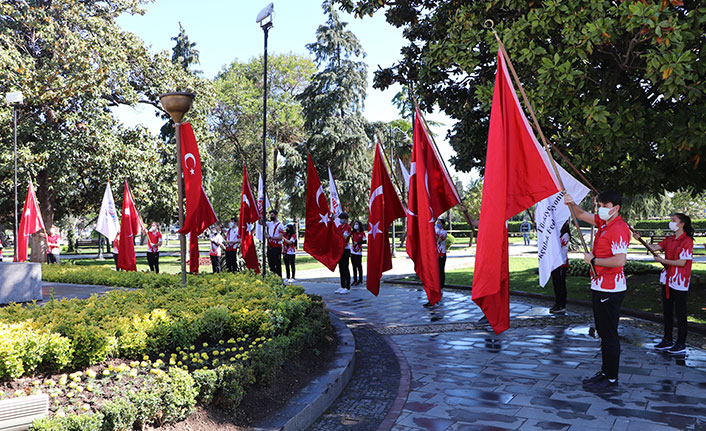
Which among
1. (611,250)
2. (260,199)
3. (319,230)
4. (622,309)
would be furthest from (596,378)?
(260,199)

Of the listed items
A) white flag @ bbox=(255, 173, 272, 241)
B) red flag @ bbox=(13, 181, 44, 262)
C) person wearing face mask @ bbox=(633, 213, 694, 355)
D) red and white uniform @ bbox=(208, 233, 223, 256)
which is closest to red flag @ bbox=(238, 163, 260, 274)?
white flag @ bbox=(255, 173, 272, 241)

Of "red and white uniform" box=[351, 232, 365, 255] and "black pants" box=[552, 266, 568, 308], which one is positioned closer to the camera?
"black pants" box=[552, 266, 568, 308]

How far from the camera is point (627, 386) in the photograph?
5484 millimetres

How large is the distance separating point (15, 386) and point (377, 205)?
657 centimetres

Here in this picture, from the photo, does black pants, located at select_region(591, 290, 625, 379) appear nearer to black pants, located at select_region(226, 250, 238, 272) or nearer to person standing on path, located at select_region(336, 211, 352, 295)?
person standing on path, located at select_region(336, 211, 352, 295)

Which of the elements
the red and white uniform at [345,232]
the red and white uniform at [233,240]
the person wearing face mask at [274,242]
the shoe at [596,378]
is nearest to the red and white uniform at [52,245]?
the red and white uniform at [233,240]

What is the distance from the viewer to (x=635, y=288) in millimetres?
12523

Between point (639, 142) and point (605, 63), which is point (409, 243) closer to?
point (639, 142)

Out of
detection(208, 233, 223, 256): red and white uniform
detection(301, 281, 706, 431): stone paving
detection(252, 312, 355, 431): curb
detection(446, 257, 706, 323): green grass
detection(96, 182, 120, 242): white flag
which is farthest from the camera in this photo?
detection(208, 233, 223, 256): red and white uniform

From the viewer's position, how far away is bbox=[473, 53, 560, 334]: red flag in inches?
200

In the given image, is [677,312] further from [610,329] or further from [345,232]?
[345,232]

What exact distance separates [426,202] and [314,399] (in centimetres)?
323

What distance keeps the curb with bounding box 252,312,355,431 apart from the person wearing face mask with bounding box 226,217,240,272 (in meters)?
10.4

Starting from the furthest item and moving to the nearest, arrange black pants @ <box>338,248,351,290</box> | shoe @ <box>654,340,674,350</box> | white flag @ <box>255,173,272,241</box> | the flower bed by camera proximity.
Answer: black pants @ <box>338,248,351,290</box> → white flag @ <box>255,173,272,241</box> → shoe @ <box>654,340,674,350</box> → the flower bed
